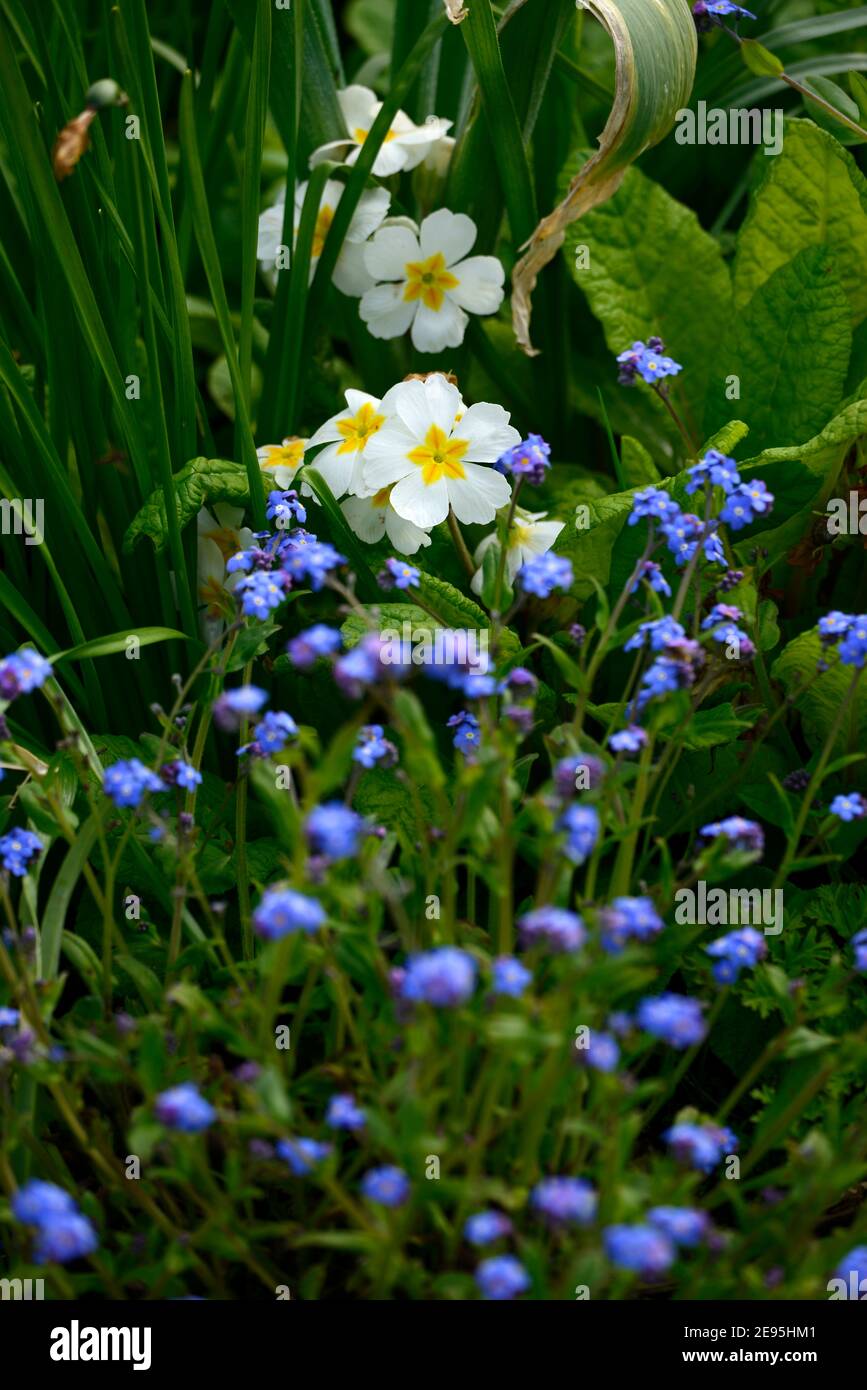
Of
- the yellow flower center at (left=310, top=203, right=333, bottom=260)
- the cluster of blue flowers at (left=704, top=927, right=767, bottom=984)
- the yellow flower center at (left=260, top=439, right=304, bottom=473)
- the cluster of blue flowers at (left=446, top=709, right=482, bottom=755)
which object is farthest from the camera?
the yellow flower center at (left=310, top=203, right=333, bottom=260)

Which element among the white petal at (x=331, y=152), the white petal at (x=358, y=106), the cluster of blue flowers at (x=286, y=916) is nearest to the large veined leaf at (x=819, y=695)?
the cluster of blue flowers at (x=286, y=916)

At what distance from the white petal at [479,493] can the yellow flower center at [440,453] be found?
0.01 m

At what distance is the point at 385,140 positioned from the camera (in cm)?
183

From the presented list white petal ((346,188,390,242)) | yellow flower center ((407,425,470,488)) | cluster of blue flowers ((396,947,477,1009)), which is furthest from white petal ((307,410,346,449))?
cluster of blue flowers ((396,947,477,1009))

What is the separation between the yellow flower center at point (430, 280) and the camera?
1.81 m

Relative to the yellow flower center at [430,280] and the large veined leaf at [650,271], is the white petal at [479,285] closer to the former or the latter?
the yellow flower center at [430,280]

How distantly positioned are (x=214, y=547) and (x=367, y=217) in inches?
20.6

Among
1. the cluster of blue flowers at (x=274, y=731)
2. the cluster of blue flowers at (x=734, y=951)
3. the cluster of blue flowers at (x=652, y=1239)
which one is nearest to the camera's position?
the cluster of blue flowers at (x=652, y=1239)

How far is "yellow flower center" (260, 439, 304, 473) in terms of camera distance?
5.41 ft

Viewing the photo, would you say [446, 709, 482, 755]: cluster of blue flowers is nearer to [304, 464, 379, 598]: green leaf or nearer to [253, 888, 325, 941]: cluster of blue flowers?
[304, 464, 379, 598]: green leaf

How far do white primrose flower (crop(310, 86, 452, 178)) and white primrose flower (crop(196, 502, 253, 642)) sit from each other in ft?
1.74

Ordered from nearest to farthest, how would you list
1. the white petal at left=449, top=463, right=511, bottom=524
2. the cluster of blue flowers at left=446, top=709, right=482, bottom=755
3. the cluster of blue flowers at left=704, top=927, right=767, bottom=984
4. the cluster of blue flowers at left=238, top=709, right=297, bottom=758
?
the cluster of blue flowers at left=704, top=927, right=767, bottom=984 → the cluster of blue flowers at left=238, top=709, right=297, bottom=758 → the cluster of blue flowers at left=446, top=709, right=482, bottom=755 → the white petal at left=449, top=463, right=511, bottom=524
